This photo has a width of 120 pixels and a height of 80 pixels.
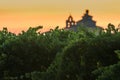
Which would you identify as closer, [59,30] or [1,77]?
[1,77]

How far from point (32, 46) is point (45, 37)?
3.03m

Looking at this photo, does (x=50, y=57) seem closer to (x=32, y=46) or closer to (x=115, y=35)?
(x=32, y=46)

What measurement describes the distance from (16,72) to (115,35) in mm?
8358

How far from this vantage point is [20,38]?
4634 centimetres

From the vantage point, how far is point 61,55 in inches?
1475

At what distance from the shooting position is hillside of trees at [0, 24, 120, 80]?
36.0m

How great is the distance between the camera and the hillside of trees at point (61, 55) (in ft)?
118

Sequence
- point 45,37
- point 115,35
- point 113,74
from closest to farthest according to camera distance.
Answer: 1. point 113,74
2. point 115,35
3. point 45,37

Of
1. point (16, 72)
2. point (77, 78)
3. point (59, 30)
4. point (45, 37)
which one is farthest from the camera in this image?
point (59, 30)

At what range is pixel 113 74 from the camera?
3297 centimetres

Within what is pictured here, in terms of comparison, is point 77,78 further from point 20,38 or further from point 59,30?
point 59,30

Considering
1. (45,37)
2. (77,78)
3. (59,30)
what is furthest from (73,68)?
(59,30)

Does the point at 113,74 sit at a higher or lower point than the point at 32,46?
lower

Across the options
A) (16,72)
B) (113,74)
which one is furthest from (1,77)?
(113,74)
